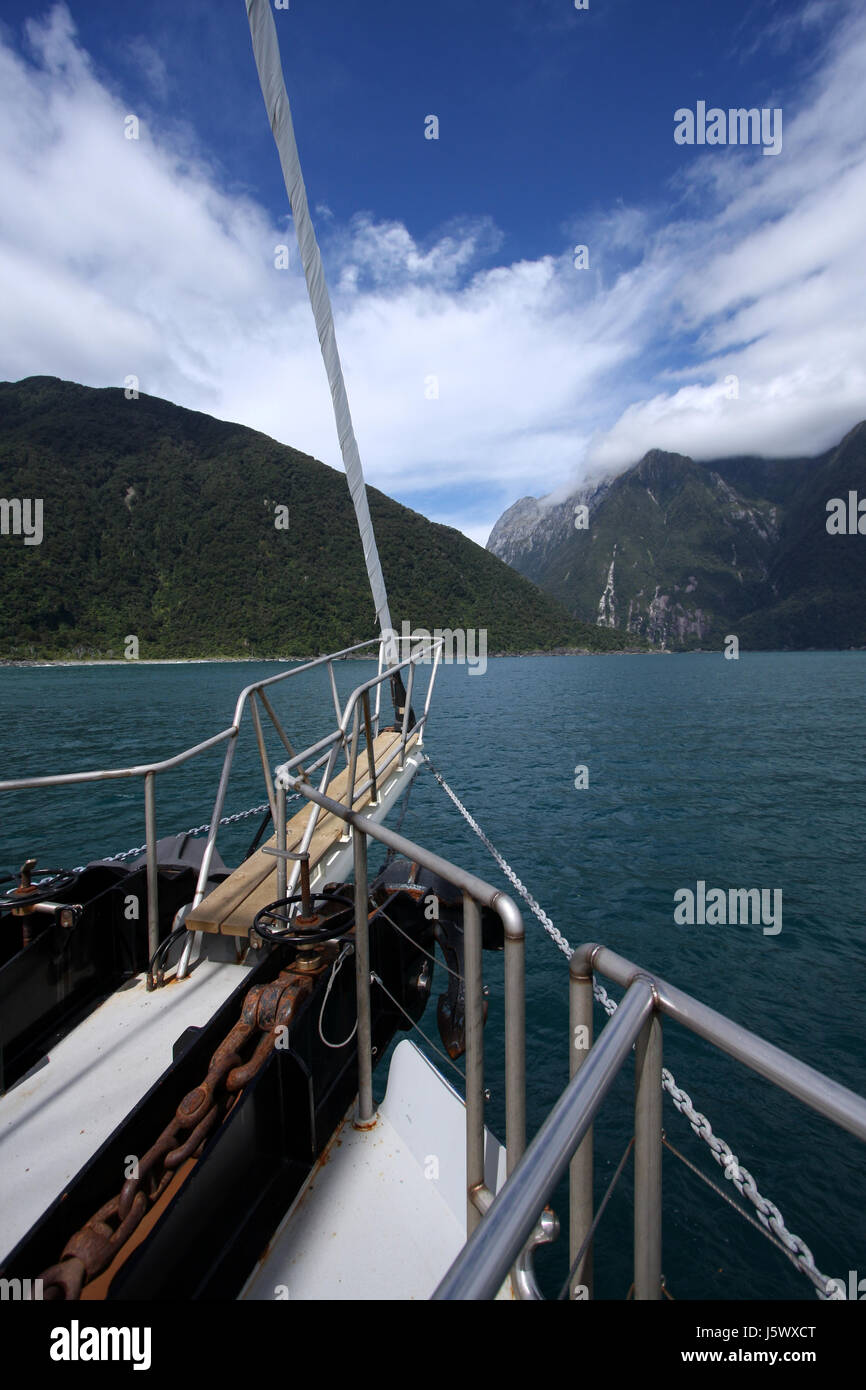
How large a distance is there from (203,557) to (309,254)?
4530 inches

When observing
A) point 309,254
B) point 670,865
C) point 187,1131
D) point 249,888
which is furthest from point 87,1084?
point 670,865

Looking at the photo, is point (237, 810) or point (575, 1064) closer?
point (575, 1064)

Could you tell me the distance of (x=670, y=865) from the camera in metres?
10.1

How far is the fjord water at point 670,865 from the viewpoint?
13.5ft

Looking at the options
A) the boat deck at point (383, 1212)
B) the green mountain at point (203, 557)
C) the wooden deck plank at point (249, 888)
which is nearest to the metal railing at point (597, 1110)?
the boat deck at point (383, 1212)

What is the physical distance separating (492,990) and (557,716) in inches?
960

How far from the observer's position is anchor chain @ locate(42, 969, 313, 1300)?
6.67 feet

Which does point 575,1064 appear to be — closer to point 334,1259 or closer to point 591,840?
point 334,1259

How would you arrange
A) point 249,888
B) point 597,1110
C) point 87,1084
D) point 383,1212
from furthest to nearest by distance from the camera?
point 249,888 < point 87,1084 < point 383,1212 < point 597,1110

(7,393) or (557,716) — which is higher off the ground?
(7,393)

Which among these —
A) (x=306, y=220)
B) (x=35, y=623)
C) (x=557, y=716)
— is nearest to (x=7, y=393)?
(x=35, y=623)

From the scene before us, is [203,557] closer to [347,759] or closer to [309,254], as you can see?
[309,254]
